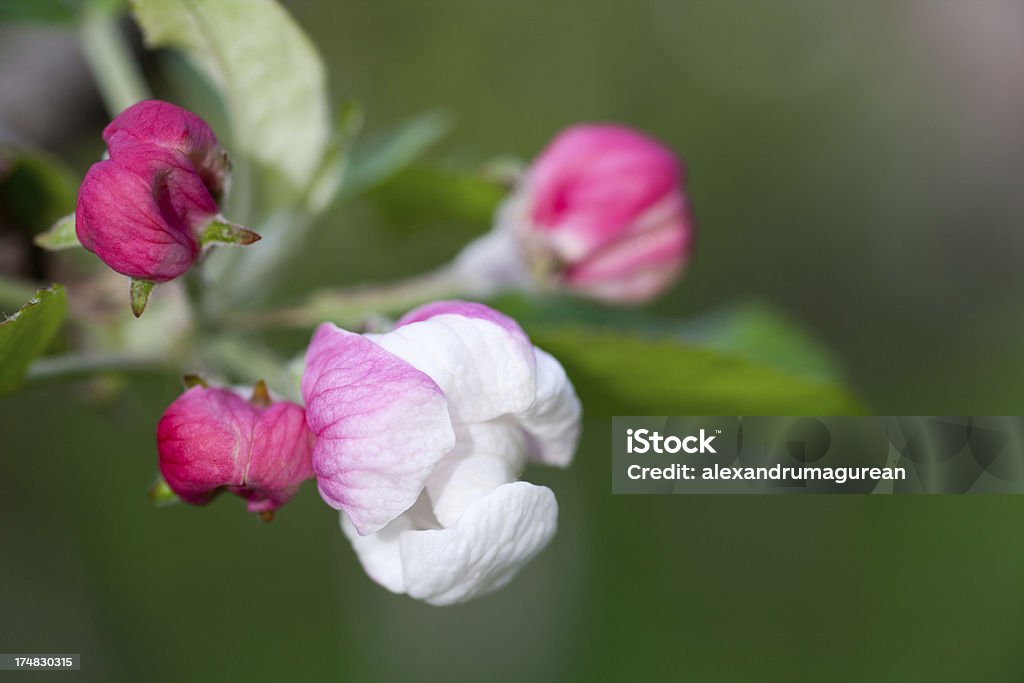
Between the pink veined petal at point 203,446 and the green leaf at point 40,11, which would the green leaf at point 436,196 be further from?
the pink veined petal at point 203,446

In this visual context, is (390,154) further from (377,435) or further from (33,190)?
(377,435)

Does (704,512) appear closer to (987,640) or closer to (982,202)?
(987,640)

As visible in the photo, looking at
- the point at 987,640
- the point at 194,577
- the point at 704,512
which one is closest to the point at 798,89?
the point at 704,512

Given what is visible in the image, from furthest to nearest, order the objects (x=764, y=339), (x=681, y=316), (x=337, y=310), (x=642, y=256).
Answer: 1. (x=681, y=316)
2. (x=764, y=339)
3. (x=642, y=256)
4. (x=337, y=310)

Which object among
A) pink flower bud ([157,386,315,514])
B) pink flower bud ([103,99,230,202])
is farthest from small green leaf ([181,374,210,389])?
pink flower bud ([103,99,230,202])

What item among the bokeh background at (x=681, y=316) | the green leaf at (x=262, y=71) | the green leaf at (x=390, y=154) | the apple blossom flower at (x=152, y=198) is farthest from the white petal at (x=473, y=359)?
the bokeh background at (x=681, y=316)

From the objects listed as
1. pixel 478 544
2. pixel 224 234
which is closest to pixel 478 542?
pixel 478 544
